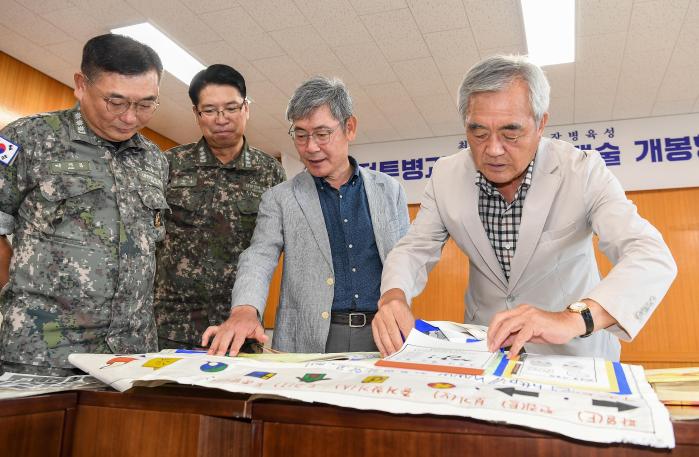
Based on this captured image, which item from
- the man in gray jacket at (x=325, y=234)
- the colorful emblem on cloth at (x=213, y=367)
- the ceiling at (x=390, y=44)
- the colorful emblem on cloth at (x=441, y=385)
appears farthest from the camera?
the ceiling at (x=390, y=44)

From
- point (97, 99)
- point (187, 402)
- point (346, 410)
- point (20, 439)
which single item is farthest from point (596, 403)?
point (97, 99)

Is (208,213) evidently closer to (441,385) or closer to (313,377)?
(313,377)

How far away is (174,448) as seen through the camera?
65 centimetres

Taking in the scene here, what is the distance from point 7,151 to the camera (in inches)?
49.2

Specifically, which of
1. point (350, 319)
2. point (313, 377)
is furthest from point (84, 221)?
point (313, 377)

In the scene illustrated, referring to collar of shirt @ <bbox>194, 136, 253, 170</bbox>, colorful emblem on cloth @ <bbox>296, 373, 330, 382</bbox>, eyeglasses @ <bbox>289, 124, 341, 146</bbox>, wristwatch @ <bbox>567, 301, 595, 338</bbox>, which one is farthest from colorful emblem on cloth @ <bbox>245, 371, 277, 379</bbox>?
collar of shirt @ <bbox>194, 136, 253, 170</bbox>

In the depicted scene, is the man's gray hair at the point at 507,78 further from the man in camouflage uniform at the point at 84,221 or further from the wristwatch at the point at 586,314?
the man in camouflage uniform at the point at 84,221

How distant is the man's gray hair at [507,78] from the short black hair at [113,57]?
87 cm

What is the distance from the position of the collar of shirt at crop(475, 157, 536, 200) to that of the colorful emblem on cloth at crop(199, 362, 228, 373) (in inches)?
35.5

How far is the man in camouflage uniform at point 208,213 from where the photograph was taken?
176 cm

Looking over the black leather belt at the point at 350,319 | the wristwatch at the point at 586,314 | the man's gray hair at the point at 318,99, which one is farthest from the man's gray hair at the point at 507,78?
the black leather belt at the point at 350,319

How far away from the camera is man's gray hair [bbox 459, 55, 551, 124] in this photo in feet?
4.07

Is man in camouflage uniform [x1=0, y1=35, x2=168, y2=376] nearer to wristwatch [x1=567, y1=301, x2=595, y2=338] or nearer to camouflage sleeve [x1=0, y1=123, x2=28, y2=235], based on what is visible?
camouflage sleeve [x1=0, y1=123, x2=28, y2=235]

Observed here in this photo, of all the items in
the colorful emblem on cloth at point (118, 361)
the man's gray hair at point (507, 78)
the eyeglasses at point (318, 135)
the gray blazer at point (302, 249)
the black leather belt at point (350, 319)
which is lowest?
the colorful emblem on cloth at point (118, 361)
